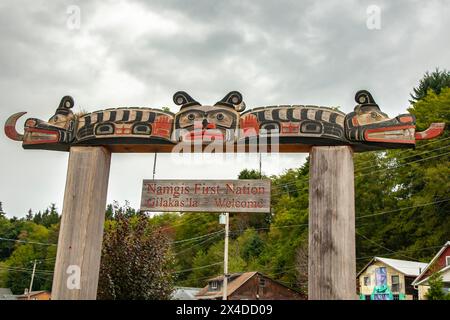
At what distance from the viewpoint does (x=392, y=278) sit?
29438mm

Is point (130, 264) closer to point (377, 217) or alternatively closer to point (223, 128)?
point (223, 128)

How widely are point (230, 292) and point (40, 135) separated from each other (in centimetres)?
2924

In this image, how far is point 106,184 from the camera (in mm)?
7129

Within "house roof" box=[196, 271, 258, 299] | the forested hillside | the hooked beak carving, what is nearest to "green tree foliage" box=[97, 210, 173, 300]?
the forested hillside

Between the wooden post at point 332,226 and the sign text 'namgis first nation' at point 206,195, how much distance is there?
0.71 metres

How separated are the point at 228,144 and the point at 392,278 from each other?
26.0 metres

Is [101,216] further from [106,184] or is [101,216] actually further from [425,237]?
[425,237]

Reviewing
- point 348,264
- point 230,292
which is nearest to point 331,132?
point 348,264

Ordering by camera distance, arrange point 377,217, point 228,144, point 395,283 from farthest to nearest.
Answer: point 377,217 → point 395,283 → point 228,144

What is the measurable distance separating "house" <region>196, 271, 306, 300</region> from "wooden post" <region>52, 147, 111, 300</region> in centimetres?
2903

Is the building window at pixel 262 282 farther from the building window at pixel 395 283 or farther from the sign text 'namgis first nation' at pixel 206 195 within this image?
the sign text 'namgis first nation' at pixel 206 195

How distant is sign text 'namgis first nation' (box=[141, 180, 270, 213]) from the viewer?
663cm

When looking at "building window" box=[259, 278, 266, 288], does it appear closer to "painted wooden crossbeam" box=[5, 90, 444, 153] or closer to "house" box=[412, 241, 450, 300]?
"house" box=[412, 241, 450, 300]

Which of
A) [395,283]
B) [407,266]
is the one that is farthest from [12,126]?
[395,283]
